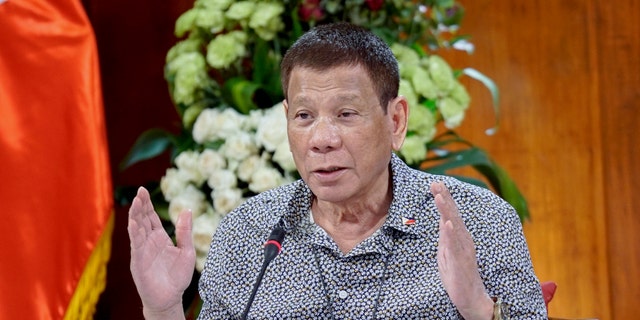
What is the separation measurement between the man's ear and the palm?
466 millimetres

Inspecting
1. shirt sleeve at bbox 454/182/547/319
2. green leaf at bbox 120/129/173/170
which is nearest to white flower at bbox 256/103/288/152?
green leaf at bbox 120/129/173/170

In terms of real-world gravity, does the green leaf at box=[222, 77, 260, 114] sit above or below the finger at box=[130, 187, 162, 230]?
below

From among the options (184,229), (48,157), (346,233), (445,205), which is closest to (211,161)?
(48,157)

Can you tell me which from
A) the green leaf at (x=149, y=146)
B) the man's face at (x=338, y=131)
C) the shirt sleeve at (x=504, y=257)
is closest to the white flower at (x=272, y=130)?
the green leaf at (x=149, y=146)

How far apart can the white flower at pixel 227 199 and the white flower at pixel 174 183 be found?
0.14 meters

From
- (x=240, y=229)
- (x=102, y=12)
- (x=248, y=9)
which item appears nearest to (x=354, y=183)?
(x=240, y=229)

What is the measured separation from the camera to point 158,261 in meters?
2.03

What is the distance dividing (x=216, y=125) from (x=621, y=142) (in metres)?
1.52

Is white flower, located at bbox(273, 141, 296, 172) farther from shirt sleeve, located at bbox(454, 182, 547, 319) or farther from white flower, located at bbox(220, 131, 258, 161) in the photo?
shirt sleeve, located at bbox(454, 182, 547, 319)

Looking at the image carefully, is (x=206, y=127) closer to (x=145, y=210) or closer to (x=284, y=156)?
(x=284, y=156)

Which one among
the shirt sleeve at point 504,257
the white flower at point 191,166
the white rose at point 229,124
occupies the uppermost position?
the shirt sleeve at point 504,257

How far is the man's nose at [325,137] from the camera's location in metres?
2.10

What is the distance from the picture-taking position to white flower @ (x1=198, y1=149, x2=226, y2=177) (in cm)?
296

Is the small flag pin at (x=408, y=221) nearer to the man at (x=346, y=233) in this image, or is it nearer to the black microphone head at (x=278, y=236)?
the man at (x=346, y=233)
